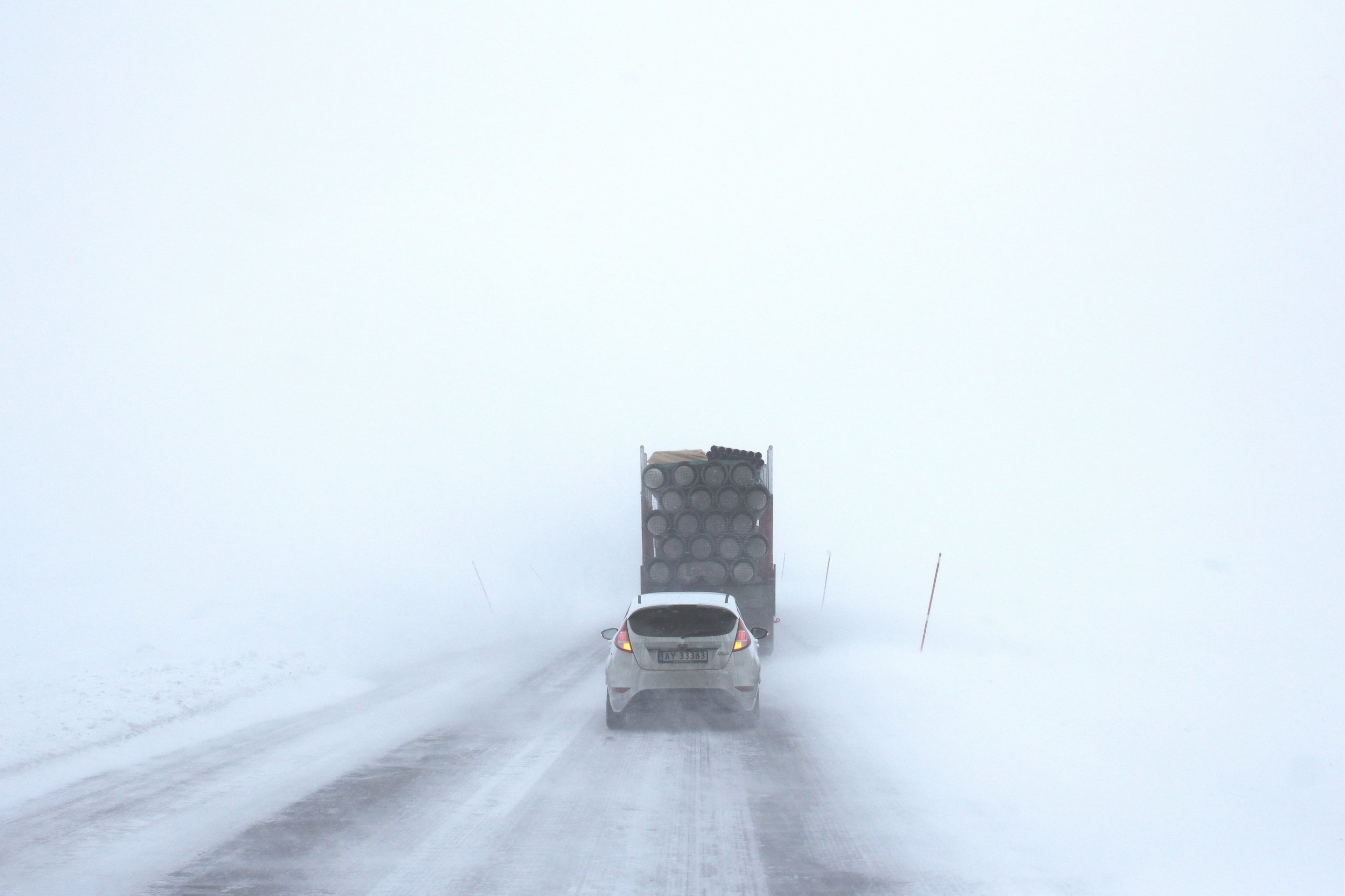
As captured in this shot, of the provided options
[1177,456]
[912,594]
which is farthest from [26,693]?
[1177,456]

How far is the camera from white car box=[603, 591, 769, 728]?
11141mm

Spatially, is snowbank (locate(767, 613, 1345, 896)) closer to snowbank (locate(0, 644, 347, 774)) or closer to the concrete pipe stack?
the concrete pipe stack

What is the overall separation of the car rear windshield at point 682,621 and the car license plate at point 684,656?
0.17 meters

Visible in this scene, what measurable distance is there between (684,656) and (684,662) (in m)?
0.07

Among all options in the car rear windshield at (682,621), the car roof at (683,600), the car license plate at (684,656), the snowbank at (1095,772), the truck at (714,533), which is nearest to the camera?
the snowbank at (1095,772)

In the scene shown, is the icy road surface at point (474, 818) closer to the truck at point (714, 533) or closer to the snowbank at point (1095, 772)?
the snowbank at point (1095, 772)

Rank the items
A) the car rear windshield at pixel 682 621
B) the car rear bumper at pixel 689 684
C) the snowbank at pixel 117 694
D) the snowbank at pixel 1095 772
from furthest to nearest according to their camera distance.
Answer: the car rear windshield at pixel 682 621
the car rear bumper at pixel 689 684
the snowbank at pixel 117 694
the snowbank at pixel 1095 772

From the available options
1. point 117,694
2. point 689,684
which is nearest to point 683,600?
point 689,684

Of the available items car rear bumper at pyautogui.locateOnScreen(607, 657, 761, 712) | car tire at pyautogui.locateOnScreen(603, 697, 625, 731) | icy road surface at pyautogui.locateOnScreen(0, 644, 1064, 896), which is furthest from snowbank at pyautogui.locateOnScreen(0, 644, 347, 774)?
car rear bumper at pyautogui.locateOnScreen(607, 657, 761, 712)

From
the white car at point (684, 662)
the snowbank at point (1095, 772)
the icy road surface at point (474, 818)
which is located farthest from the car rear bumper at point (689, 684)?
the snowbank at point (1095, 772)

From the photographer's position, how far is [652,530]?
1914 centimetres

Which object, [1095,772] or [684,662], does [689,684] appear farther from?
[1095,772]

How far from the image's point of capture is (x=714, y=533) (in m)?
19.0

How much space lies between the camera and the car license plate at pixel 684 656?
11.2m
